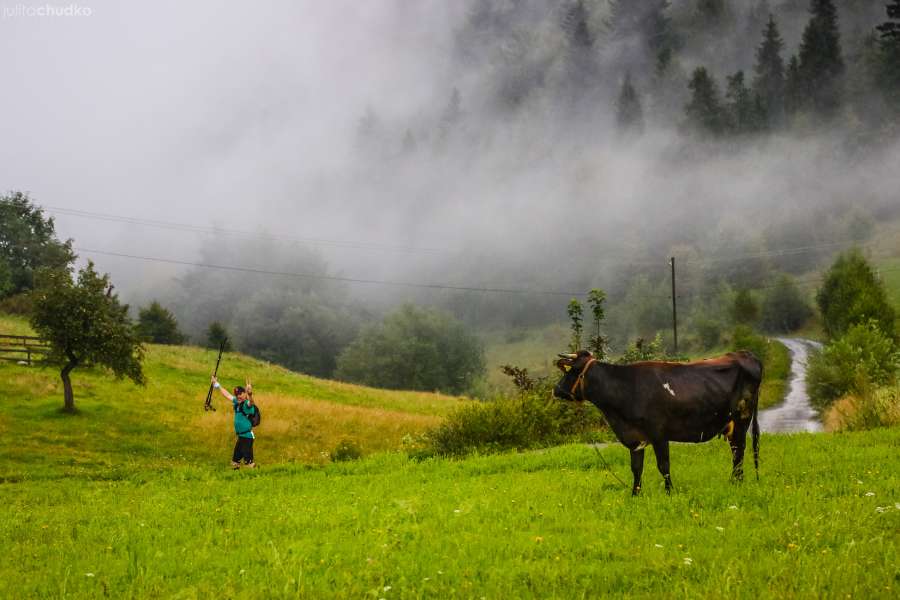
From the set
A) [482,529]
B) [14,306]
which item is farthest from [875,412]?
[14,306]

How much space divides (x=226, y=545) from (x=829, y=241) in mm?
169030

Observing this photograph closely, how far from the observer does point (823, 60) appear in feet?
516

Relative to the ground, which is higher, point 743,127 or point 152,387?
point 743,127

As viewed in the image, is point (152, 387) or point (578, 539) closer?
point (578, 539)

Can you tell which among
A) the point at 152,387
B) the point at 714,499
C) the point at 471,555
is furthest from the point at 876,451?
the point at 152,387

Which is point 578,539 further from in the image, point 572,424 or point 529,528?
point 572,424

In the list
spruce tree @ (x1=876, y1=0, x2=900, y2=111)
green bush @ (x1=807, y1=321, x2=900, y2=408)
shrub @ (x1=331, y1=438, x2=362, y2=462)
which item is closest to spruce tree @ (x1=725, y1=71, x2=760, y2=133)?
spruce tree @ (x1=876, y1=0, x2=900, y2=111)

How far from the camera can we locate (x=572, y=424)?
23609 millimetres

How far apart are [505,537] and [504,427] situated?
13.0 metres

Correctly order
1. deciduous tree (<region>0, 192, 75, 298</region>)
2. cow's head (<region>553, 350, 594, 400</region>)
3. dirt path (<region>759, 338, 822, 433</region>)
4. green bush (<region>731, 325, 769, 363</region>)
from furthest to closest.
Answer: deciduous tree (<region>0, 192, 75, 298</region>), green bush (<region>731, 325, 769, 363</region>), dirt path (<region>759, 338, 822, 433</region>), cow's head (<region>553, 350, 594, 400</region>)

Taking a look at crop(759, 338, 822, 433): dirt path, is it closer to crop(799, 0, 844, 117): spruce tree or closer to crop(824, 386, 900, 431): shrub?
crop(824, 386, 900, 431): shrub

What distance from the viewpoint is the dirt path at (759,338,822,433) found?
43959 millimetres

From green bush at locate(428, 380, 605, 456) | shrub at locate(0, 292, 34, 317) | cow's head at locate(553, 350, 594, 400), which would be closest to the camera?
cow's head at locate(553, 350, 594, 400)

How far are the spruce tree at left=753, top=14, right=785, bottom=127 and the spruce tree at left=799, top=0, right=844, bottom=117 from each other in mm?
9944
